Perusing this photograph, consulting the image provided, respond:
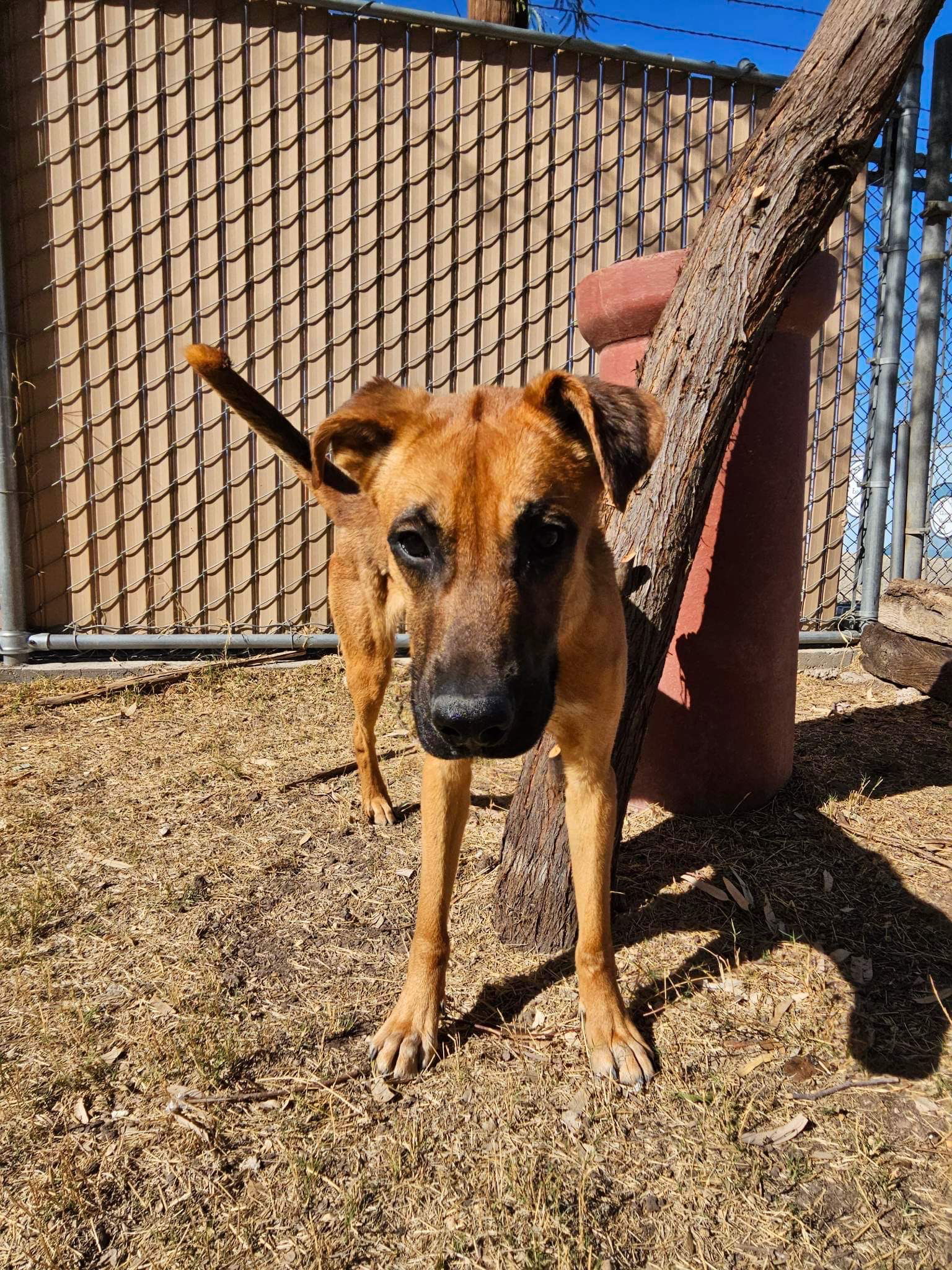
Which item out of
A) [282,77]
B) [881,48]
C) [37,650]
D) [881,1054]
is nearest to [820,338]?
[881,48]

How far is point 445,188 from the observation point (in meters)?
5.38

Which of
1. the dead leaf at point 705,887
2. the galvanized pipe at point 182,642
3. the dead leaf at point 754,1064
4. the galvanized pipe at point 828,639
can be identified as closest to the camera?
the dead leaf at point 754,1064

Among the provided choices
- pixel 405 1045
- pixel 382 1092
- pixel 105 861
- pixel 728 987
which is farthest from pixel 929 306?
Answer: pixel 105 861

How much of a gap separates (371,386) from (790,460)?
1935mm

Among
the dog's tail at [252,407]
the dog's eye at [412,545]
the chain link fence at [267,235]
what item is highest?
the chain link fence at [267,235]

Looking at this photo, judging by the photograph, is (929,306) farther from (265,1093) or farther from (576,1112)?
(265,1093)

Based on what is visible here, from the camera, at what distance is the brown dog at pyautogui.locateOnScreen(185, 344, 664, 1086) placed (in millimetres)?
1767

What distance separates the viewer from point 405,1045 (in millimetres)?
2133

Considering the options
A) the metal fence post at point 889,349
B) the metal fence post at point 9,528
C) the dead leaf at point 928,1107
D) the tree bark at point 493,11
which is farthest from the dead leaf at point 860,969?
the tree bark at point 493,11

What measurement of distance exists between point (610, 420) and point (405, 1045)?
1.79 m

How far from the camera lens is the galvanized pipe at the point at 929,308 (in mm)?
5359

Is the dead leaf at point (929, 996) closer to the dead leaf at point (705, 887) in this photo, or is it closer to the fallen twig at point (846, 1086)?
the fallen twig at point (846, 1086)

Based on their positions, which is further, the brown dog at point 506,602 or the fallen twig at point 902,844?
the fallen twig at point 902,844

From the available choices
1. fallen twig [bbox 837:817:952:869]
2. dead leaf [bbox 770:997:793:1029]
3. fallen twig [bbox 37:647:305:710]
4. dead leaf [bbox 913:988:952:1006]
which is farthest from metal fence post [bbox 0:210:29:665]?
dead leaf [bbox 913:988:952:1006]
